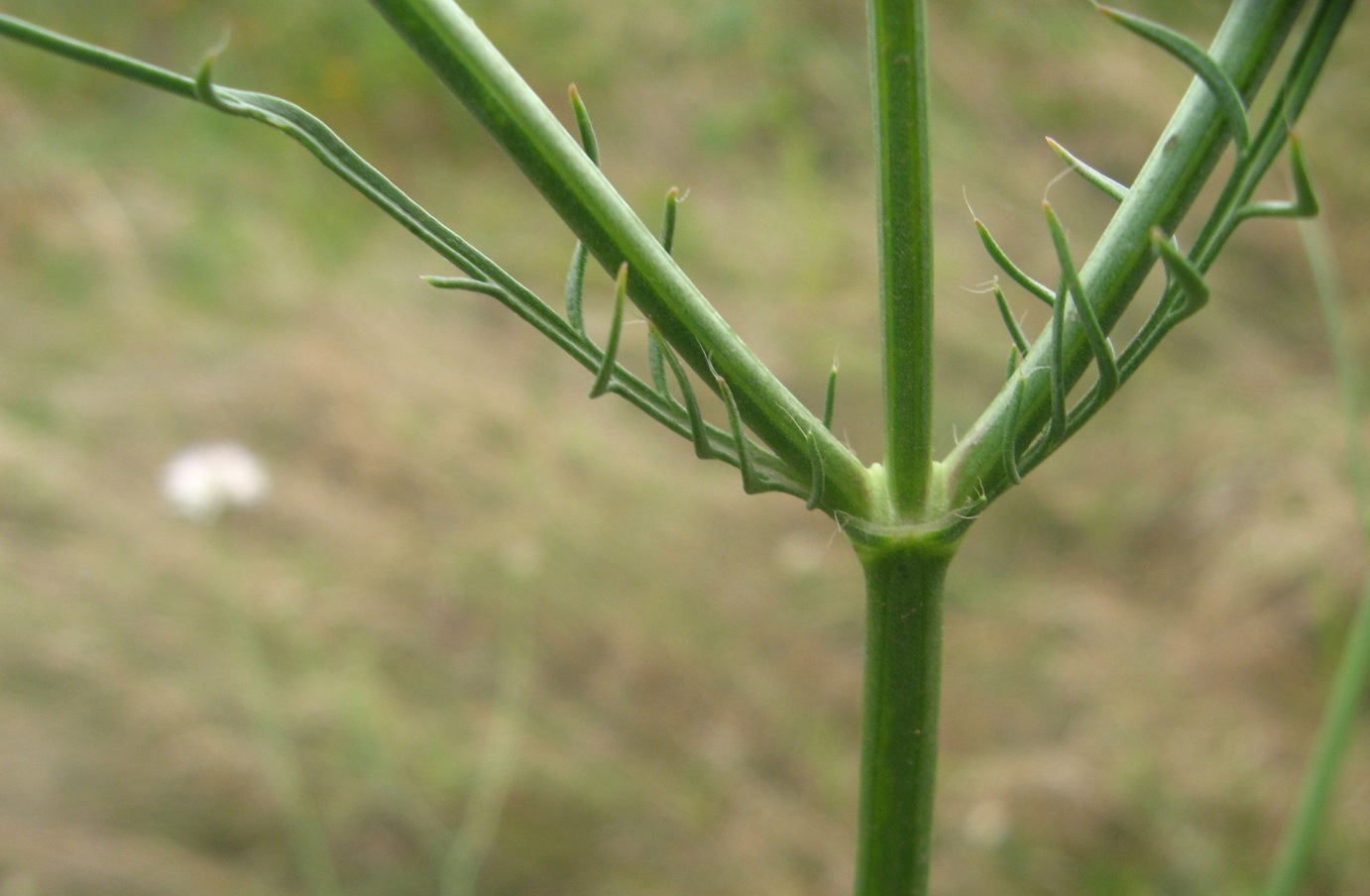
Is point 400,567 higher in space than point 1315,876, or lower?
higher

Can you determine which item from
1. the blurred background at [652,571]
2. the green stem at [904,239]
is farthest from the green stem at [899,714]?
the blurred background at [652,571]

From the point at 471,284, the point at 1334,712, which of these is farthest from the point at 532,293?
the point at 1334,712

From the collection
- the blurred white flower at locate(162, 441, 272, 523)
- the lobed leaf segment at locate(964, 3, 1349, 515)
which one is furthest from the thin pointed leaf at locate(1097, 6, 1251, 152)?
the blurred white flower at locate(162, 441, 272, 523)

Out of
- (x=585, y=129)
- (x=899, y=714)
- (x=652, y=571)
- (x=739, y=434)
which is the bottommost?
(x=652, y=571)

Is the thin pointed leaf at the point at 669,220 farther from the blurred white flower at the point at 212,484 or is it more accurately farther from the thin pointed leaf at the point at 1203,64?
the blurred white flower at the point at 212,484

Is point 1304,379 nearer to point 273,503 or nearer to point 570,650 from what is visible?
point 570,650

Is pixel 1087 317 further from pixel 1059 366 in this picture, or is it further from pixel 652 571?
pixel 652 571

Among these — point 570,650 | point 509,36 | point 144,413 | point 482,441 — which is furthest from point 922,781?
point 509,36
